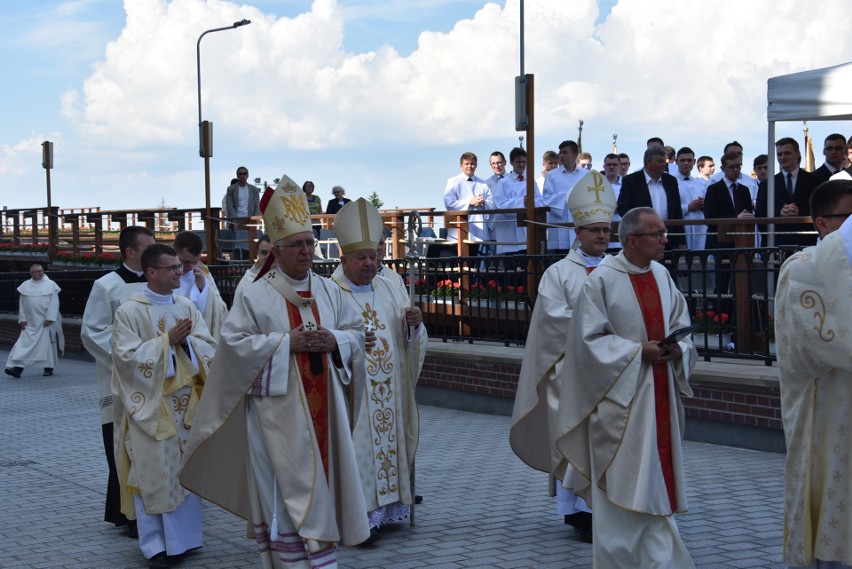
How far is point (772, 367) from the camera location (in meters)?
10.2

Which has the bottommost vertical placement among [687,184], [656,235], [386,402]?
[386,402]

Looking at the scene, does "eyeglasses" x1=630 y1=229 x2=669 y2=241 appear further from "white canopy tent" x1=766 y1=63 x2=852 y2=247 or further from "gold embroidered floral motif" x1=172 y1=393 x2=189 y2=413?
"white canopy tent" x1=766 y1=63 x2=852 y2=247

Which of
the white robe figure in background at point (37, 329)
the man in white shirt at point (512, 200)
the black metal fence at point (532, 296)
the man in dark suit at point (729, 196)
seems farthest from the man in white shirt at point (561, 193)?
the white robe figure in background at point (37, 329)

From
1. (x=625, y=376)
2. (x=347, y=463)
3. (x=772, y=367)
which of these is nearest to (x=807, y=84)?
(x=772, y=367)

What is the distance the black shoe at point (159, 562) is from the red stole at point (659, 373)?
119 inches

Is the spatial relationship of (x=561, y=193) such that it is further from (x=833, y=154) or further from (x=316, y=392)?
(x=316, y=392)

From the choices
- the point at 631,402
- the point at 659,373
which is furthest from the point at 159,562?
the point at 659,373

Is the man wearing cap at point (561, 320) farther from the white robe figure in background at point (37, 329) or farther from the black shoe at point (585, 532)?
the white robe figure in background at point (37, 329)

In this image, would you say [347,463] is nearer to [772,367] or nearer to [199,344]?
[199,344]

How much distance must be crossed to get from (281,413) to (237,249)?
62.5 ft

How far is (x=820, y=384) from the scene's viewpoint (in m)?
5.07

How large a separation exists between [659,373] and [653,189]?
7081 millimetres

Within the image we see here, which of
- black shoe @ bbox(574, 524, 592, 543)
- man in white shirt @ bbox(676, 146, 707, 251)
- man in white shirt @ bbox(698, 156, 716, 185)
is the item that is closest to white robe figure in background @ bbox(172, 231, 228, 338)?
black shoe @ bbox(574, 524, 592, 543)

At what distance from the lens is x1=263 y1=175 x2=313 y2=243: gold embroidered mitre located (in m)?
6.11
